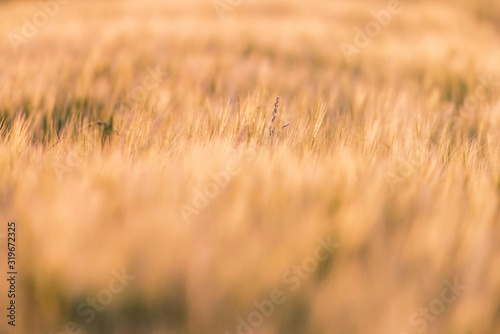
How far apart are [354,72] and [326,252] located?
1.64 metres

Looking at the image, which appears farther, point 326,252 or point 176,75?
point 176,75

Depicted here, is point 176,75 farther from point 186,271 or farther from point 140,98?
point 186,271

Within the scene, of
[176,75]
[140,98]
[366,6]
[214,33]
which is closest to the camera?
[140,98]

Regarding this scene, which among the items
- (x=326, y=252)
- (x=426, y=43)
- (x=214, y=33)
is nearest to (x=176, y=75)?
(x=214, y=33)

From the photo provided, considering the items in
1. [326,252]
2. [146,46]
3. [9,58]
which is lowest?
[326,252]

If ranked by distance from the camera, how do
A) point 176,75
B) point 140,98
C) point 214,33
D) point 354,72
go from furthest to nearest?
point 214,33 < point 354,72 < point 176,75 < point 140,98

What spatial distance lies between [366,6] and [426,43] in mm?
1822

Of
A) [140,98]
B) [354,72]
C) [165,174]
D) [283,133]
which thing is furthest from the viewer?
[354,72]

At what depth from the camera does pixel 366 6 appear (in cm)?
415

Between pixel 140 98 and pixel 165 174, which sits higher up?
pixel 140 98

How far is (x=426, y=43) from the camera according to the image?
2562mm

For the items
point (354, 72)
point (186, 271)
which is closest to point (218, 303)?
point (186, 271)

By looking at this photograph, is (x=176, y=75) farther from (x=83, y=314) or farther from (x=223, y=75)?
(x=83, y=314)

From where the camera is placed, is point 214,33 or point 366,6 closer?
point 214,33
